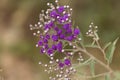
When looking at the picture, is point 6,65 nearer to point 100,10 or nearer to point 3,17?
point 3,17

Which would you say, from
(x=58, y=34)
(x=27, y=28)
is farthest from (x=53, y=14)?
(x=27, y=28)

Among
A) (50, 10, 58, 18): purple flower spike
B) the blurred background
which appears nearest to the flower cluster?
(50, 10, 58, 18): purple flower spike

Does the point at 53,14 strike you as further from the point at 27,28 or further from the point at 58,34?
the point at 27,28

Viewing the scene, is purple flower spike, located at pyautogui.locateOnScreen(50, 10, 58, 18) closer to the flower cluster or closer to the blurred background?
the flower cluster

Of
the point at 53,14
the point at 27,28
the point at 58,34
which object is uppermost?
the point at 27,28

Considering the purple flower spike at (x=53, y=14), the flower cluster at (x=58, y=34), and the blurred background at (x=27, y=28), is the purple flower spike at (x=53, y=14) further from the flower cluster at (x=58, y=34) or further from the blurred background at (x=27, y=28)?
the blurred background at (x=27, y=28)

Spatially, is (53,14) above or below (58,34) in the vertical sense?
above

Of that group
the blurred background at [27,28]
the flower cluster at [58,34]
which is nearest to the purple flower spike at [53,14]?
the flower cluster at [58,34]

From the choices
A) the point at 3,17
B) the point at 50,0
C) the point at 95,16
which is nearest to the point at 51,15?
the point at 50,0
